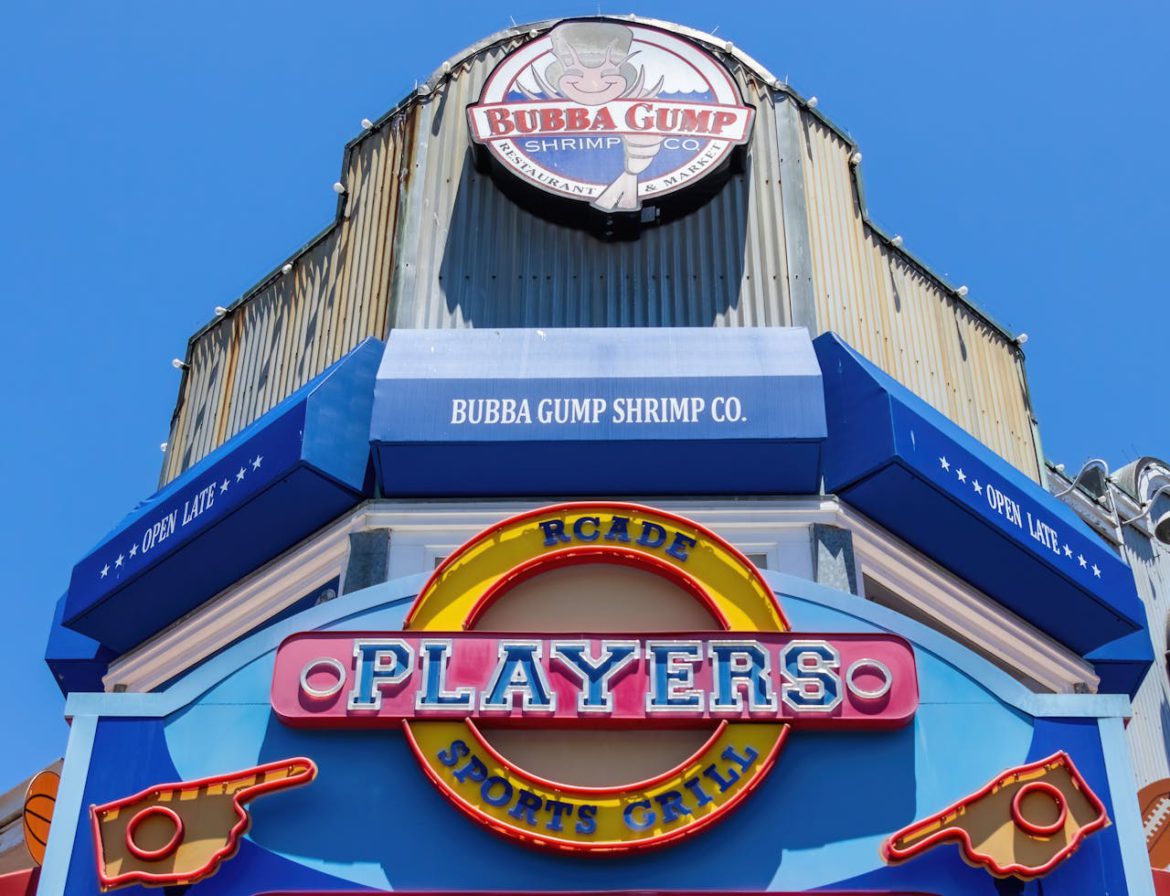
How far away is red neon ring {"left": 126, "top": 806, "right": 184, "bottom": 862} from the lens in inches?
351

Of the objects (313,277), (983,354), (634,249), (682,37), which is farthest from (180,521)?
(983,354)

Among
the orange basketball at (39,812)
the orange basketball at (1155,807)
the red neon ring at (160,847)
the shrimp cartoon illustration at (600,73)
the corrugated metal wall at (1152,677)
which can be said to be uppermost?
the shrimp cartoon illustration at (600,73)

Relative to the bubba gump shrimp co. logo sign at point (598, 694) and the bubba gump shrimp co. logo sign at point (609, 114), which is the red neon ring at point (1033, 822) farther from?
the bubba gump shrimp co. logo sign at point (609, 114)

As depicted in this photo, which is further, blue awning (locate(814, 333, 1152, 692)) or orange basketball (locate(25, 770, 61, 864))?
blue awning (locate(814, 333, 1152, 692))

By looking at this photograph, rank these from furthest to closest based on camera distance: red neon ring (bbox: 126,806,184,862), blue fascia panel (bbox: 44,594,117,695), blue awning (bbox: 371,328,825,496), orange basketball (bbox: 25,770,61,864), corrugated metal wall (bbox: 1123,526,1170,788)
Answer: corrugated metal wall (bbox: 1123,526,1170,788) < blue fascia panel (bbox: 44,594,117,695) < orange basketball (bbox: 25,770,61,864) < blue awning (bbox: 371,328,825,496) < red neon ring (bbox: 126,806,184,862)

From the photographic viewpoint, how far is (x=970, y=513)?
12.1 metres

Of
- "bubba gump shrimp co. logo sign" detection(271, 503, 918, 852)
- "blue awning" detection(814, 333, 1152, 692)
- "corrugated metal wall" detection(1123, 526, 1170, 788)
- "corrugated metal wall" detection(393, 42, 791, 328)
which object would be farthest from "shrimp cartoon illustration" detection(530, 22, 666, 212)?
"corrugated metal wall" detection(1123, 526, 1170, 788)

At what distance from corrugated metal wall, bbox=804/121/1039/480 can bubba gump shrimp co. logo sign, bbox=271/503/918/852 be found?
4.54 m

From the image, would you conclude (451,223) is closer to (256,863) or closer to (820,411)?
(820,411)

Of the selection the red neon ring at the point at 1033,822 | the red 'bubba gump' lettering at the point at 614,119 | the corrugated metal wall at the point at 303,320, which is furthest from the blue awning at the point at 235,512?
the red neon ring at the point at 1033,822

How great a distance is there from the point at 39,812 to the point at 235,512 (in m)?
2.75

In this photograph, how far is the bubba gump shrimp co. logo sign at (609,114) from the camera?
14195 millimetres

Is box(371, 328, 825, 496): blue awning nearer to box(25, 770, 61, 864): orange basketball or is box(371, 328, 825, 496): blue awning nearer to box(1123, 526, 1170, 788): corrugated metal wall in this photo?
box(25, 770, 61, 864): orange basketball

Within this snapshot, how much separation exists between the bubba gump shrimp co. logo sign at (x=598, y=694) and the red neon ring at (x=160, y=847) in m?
0.93
